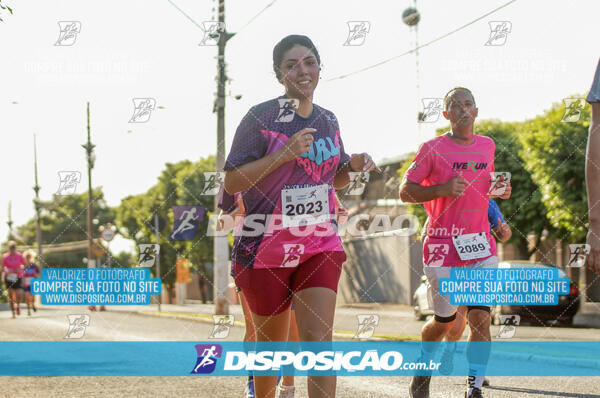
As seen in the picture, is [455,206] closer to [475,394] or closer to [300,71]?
[475,394]

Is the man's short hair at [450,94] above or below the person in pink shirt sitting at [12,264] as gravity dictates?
above

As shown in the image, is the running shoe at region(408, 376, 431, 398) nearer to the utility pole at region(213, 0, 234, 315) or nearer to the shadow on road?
the shadow on road

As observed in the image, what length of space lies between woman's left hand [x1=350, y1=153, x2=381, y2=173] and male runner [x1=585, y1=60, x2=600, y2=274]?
3.96 ft

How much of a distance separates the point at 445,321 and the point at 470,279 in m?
0.34

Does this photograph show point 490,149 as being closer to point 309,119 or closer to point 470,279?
point 470,279

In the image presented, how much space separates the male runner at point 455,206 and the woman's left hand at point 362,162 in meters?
1.46

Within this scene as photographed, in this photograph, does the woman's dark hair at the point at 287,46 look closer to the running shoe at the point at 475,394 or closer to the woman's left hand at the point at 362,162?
the woman's left hand at the point at 362,162

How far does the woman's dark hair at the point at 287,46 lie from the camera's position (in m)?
4.17

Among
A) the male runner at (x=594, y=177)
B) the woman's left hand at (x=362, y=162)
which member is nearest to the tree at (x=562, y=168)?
the woman's left hand at (x=362, y=162)

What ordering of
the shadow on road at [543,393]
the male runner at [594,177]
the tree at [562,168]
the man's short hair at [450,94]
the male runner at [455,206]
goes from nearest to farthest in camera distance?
the male runner at [594,177] → the male runner at [455,206] → the man's short hair at [450,94] → the shadow on road at [543,393] → the tree at [562,168]

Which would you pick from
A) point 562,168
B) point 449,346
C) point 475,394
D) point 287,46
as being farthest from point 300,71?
point 562,168

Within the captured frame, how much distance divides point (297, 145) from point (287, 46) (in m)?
0.55

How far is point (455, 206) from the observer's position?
5895mm

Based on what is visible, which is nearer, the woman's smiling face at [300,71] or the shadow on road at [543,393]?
the woman's smiling face at [300,71]
